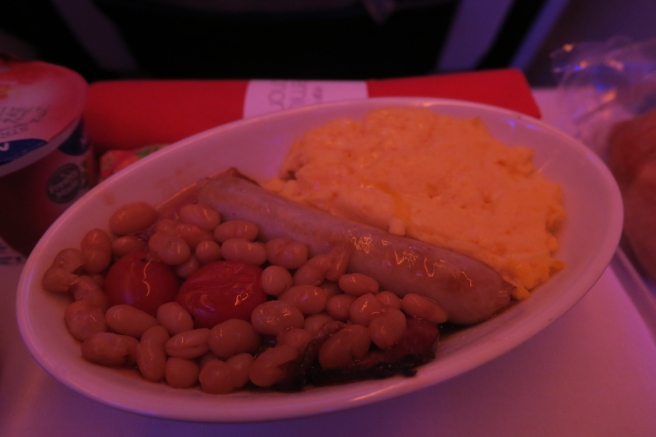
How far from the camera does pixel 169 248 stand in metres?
1.40

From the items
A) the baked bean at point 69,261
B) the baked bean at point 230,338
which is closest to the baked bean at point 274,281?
the baked bean at point 230,338

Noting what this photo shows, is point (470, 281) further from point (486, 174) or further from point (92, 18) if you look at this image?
point (92, 18)

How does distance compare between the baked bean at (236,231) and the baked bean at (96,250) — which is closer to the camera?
the baked bean at (96,250)

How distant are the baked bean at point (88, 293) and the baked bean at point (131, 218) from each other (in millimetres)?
248

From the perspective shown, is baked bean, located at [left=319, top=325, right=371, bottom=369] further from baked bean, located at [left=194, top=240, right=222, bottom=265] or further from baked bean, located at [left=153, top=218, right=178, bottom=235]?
baked bean, located at [left=153, top=218, right=178, bottom=235]

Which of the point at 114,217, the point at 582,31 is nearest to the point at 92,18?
the point at 114,217

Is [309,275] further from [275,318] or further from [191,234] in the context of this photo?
[191,234]

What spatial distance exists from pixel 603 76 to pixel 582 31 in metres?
1.69

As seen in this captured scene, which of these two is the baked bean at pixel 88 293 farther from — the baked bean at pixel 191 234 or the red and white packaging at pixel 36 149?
the red and white packaging at pixel 36 149

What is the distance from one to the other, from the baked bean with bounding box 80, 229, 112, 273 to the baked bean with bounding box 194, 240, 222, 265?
29 centimetres

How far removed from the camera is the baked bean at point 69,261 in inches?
51.6

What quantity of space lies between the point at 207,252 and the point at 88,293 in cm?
37

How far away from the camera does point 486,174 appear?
1591mm

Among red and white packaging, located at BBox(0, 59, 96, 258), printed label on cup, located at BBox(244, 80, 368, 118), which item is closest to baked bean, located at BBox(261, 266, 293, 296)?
red and white packaging, located at BBox(0, 59, 96, 258)
